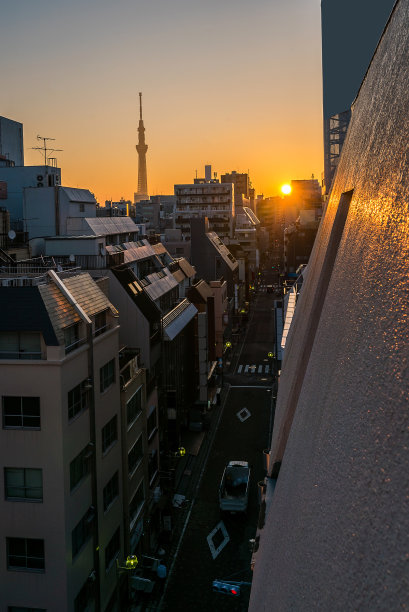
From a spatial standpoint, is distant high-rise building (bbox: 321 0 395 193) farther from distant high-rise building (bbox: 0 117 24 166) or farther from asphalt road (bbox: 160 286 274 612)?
distant high-rise building (bbox: 0 117 24 166)

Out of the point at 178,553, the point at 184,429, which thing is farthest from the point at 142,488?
the point at 184,429

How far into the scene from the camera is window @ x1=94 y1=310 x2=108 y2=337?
20.5 metres

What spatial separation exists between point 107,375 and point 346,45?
1358 cm

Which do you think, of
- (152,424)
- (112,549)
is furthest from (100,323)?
(152,424)

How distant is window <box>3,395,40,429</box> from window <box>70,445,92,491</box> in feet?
5.91

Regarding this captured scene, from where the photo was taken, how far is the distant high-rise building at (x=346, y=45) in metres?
14.9

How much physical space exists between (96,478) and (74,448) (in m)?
2.17

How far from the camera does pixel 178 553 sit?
25000 millimetres

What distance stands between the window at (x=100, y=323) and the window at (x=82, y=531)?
588 centimetres

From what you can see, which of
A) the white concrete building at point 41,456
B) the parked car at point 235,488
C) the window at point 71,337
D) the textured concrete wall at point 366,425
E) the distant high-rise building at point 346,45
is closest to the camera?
the textured concrete wall at point 366,425

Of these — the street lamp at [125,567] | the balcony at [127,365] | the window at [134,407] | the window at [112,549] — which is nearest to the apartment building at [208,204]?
the balcony at [127,365]

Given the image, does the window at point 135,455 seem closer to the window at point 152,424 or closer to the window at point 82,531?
the window at point 152,424

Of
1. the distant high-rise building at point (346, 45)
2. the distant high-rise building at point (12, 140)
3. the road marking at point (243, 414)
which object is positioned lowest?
the road marking at point (243, 414)

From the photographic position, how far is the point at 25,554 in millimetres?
16828
